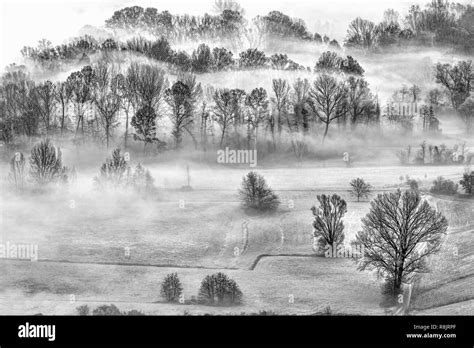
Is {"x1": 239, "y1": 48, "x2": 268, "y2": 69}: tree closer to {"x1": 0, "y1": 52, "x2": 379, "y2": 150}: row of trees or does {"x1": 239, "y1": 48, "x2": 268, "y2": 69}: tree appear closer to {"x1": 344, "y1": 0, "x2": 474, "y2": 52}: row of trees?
{"x1": 0, "y1": 52, "x2": 379, "y2": 150}: row of trees

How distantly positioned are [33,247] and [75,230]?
1399mm

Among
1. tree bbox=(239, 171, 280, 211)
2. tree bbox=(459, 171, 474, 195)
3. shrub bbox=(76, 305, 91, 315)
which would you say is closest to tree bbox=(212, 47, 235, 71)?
tree bbox=(239, 171, 280, 211)

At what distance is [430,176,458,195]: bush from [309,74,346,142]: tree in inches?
153

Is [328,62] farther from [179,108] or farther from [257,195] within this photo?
[179,108]

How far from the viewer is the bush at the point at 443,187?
21.4 m

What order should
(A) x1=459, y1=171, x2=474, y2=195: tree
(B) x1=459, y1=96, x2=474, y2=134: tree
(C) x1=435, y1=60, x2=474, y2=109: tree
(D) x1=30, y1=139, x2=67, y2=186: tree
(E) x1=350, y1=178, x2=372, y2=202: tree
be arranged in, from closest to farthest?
1. (D) x1=30, y1=139, x2=67, y2=186: tree
2. (E) x1=350, y1=178, x2=372, y2=202: tree
3. (A) x1=459, y1=171, x2=474, y2=195: tree
4. (B) x1=459, y1=96, x2=474, y2=134: tree
5. (C) x1=435, y1=60, x2=474, y2=109: tree

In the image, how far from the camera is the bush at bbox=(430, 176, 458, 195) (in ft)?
70.2

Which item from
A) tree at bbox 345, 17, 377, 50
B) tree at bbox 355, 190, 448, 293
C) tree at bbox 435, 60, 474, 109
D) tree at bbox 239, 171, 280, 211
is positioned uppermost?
tree at bbox 345, 17, 377, 50

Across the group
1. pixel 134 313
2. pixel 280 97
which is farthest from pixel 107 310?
pixel 280 97

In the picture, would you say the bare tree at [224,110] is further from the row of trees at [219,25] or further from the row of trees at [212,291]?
the row of trees at [212,291]

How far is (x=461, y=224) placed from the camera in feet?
69.9

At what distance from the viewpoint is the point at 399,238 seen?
19.8 m

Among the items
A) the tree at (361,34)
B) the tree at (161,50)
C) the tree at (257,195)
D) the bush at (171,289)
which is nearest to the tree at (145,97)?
the tree at (161,50)
